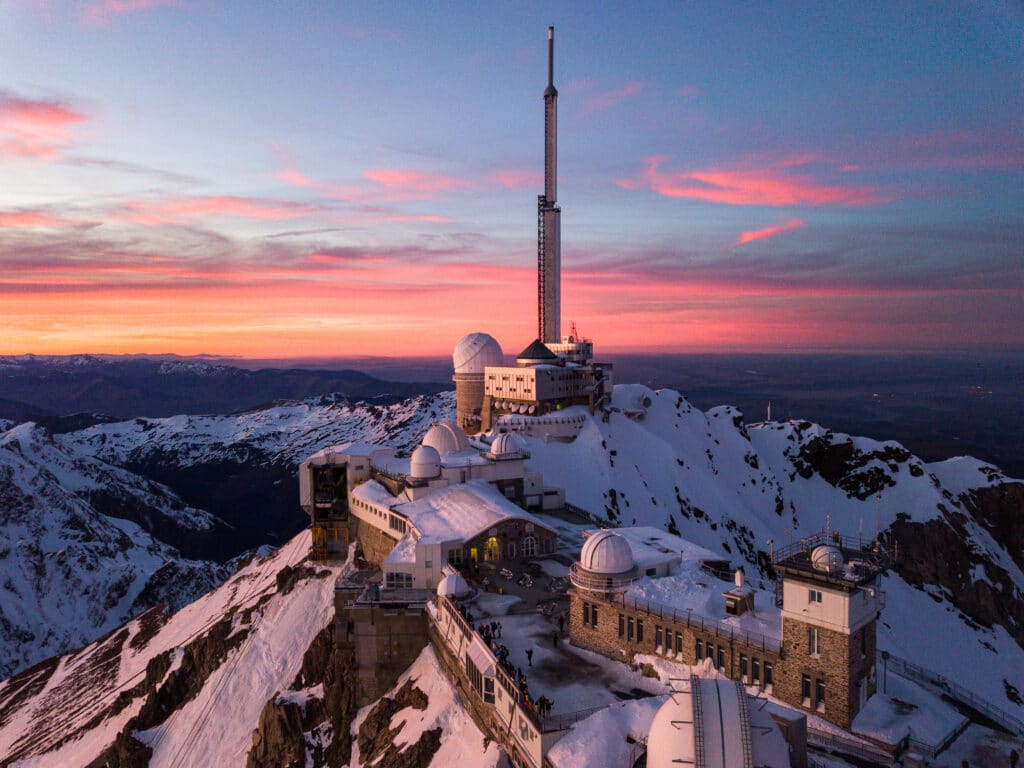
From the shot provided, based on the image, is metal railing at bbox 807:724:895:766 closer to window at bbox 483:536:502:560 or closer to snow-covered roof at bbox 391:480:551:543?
window at bbox 483:536:502:560

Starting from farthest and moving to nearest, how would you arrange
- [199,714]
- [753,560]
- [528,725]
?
[753,560] → [199,714] → [528,725]

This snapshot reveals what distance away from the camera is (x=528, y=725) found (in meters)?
27.5

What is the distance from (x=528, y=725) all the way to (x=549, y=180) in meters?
104

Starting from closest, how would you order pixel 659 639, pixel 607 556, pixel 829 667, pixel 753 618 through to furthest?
pixel 829 667 → pixel 753 618 → pixel 659 639 → pixel 607 556

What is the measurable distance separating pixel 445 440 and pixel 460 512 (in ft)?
57.3

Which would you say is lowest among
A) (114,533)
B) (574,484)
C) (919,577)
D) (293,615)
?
(114,533)

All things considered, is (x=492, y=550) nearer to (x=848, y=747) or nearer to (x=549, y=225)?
(x=848, y=747)

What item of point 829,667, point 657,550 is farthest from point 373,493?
point 829,667

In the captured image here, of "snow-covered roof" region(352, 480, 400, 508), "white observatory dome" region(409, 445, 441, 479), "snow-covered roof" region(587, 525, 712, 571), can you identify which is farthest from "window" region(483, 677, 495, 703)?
"snow-covered roof" region(352, 480, 400, 508)

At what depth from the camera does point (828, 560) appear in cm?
2872

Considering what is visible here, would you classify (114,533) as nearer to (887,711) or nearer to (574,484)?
(574,484)

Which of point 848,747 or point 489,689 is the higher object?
point 848,747

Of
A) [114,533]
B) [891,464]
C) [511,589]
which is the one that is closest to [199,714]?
[511,589]

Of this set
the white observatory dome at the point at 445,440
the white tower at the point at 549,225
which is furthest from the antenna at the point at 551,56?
the white observatory dome at the point at 445,440
